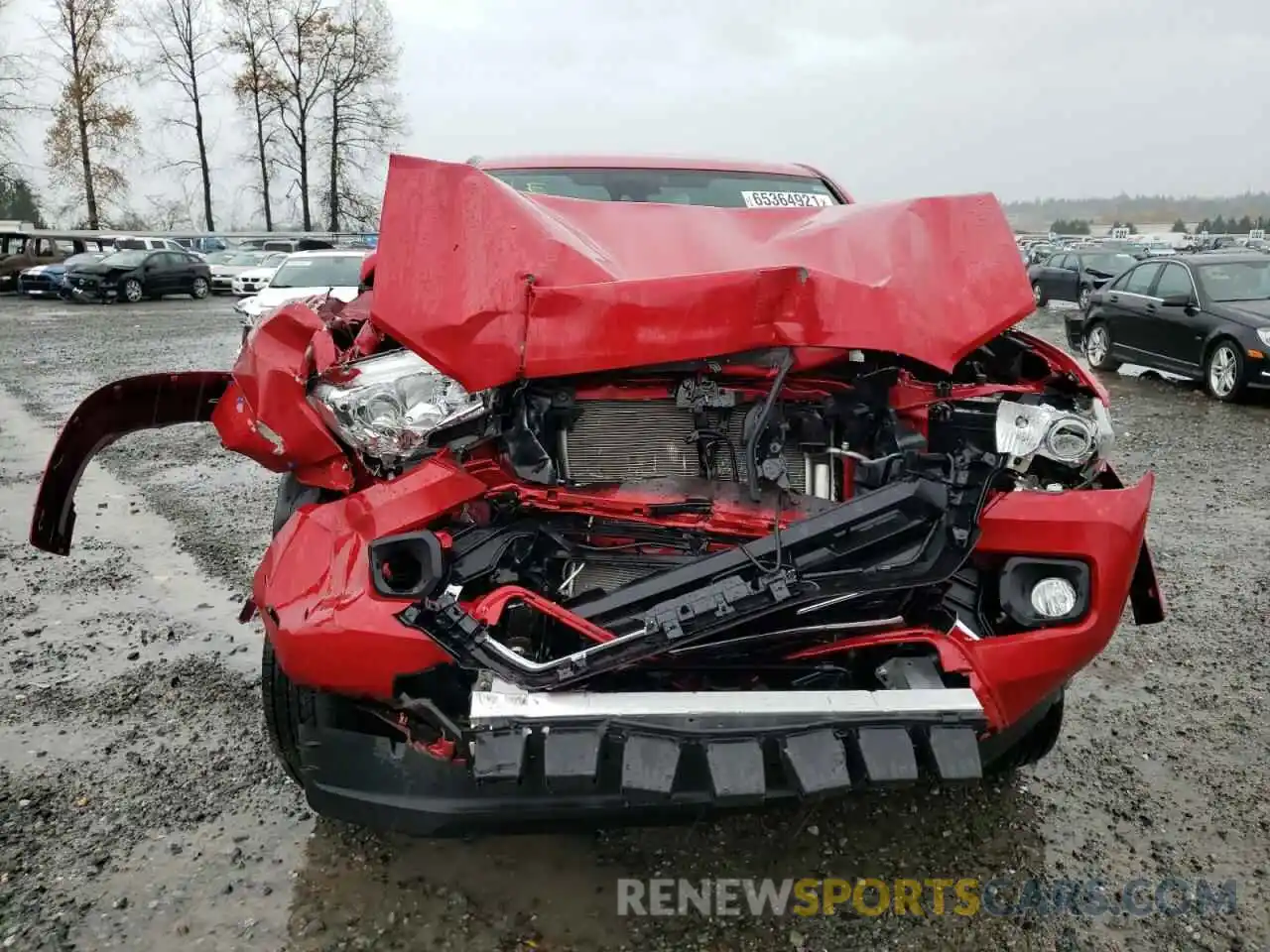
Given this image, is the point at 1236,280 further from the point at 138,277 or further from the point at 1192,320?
the point at 138,277

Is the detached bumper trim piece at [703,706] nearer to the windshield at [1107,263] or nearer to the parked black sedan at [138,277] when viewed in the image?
the windshield at [1107,263]

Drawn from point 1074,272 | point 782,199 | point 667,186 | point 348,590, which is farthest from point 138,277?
point 348,590

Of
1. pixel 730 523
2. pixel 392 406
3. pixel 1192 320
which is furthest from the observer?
pixel 1192 320

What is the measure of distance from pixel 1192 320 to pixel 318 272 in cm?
1077

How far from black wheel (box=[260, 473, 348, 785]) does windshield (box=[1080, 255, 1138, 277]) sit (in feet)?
68.2

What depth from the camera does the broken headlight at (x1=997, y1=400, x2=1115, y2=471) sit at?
2.39 m

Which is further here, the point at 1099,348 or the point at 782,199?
the point at 1099,348

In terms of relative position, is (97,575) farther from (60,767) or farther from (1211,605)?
(1211,605)

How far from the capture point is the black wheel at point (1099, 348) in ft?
39.0

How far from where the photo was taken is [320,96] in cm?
4253

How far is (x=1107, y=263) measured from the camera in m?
20.4

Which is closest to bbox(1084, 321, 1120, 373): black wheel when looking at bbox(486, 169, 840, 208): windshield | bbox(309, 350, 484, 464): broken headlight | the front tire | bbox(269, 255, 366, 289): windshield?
bbox(486, 169, 840, 208): windshield

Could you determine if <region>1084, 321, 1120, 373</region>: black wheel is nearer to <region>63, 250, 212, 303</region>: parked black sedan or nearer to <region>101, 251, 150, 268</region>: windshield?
<region>63, 250, 212, 303</region>: parked black sedan

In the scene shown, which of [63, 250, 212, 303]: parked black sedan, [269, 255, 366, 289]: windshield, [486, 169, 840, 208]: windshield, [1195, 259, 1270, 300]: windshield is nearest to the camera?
[486, 169, 840, 208]: windshield
